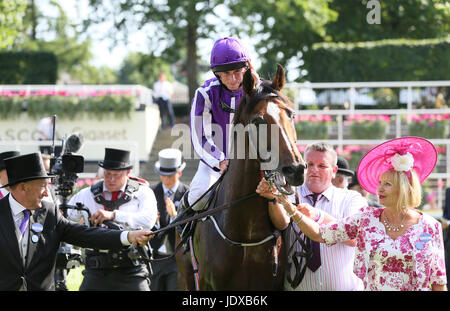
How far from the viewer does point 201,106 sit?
Result: 17.9 ft

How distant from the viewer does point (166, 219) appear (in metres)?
A: 8.27

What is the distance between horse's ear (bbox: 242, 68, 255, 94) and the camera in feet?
15.5

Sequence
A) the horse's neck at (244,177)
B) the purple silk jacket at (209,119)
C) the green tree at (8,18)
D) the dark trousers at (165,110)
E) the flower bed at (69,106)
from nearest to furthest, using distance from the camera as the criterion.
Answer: the horse's neck at (244,177) → the purple silk jacket at (209,119) → the green tree at (8,18) → the flower bed at (69,106) → the dark trousers at (165,110)

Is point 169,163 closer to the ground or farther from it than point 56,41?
closer to the ground

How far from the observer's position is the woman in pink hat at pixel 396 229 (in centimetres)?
423

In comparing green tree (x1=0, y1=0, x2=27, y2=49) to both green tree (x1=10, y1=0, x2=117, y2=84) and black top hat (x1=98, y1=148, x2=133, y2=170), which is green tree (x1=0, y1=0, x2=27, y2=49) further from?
green tree (x1=10, y1=0, x2=117, y2=84)

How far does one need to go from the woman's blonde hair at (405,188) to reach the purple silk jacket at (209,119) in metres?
1.57

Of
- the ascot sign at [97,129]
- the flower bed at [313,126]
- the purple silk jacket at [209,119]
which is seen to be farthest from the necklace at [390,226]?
the ascot sign at [97,129]

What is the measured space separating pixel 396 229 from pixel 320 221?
593mm

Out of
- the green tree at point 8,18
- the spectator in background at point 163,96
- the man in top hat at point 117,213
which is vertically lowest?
the man in top hat at point 117,213

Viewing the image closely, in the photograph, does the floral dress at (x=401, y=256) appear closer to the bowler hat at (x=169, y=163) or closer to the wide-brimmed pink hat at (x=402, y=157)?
the wide-brimmed pink hat at (x=402, y=157)

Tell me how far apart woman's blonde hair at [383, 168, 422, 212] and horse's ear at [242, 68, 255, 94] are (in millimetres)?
1128

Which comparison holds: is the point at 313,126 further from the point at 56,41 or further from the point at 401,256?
the point at 56,41

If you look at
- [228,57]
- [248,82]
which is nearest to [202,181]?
[228,57]
